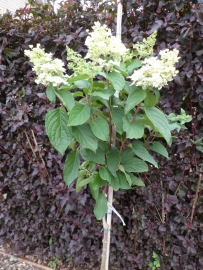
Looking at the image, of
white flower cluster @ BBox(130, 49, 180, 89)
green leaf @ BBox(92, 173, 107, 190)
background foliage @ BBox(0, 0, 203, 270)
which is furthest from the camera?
background foliage @ BBox(0, 0, 203, 270)

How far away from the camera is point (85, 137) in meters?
1.15

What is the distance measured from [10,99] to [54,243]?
4.97 ft

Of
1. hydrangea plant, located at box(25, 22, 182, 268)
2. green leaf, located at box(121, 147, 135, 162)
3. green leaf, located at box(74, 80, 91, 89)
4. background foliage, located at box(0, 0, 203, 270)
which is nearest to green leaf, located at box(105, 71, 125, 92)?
hydrangea plant, located at box(25, 22, 182, 268)

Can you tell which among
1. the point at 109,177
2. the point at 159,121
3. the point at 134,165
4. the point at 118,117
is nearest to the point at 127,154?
the point at 134,165

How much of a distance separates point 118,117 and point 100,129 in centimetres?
11

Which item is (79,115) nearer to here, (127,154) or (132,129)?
(132,129)

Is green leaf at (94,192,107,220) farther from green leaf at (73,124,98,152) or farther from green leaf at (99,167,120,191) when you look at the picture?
green leaf at (73,124,98,152)

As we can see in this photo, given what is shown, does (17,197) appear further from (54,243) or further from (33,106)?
(33,106)

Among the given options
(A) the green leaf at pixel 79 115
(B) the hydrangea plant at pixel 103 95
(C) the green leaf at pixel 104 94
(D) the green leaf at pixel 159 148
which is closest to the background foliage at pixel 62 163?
(D) the green leaf at pixel 159 148

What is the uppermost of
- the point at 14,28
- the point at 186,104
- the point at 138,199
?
the point at 14,28

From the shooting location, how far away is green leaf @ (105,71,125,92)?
3.44ft

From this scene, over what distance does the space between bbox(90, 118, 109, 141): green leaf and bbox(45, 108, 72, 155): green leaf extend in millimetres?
111

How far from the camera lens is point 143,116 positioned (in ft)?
4.05

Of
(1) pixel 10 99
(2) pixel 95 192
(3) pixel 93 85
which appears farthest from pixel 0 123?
(3) pixel 93 85
